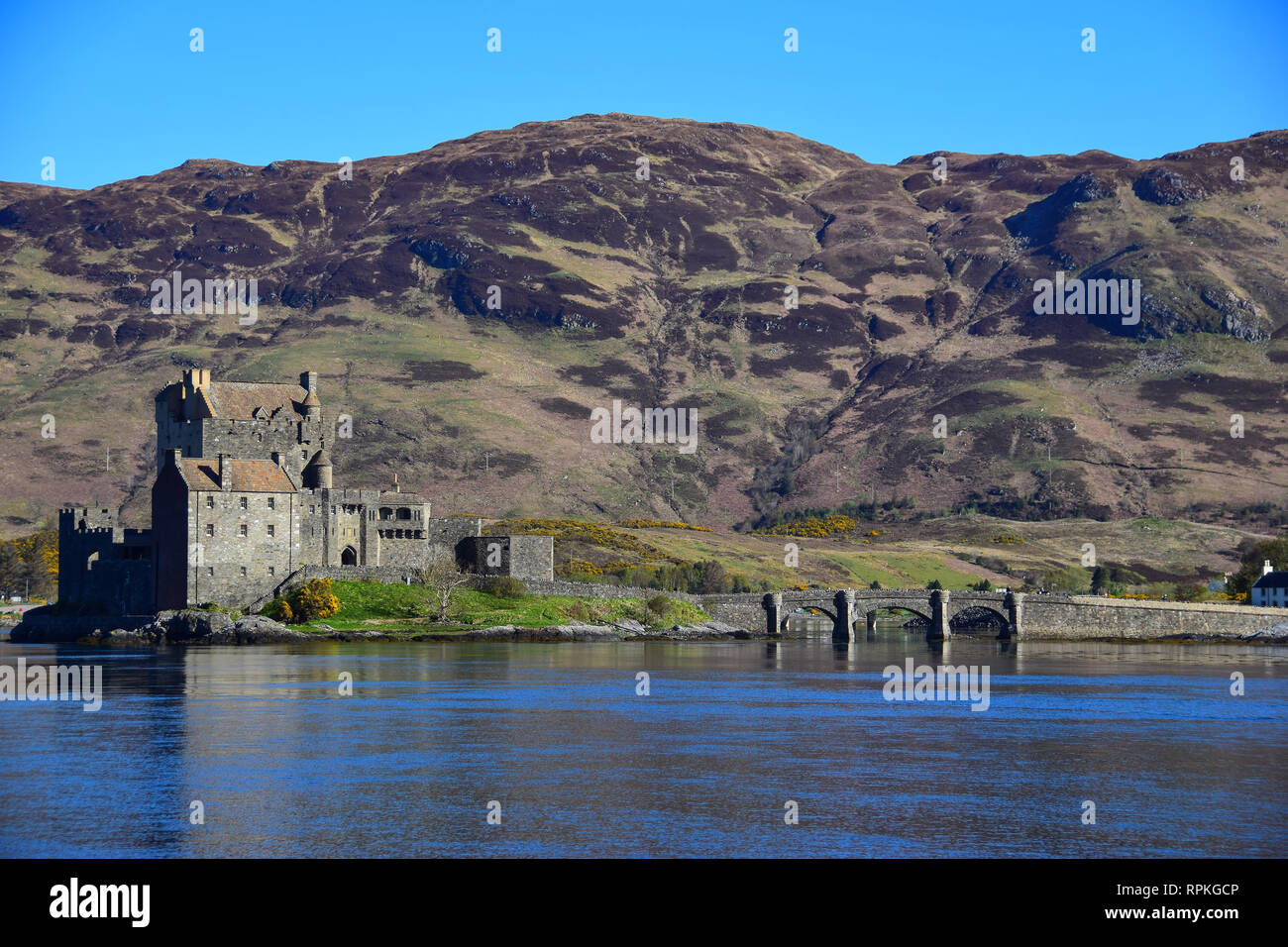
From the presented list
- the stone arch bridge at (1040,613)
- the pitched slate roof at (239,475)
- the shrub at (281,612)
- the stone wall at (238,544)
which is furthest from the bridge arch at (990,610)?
the pitched slate roof at (239,475)

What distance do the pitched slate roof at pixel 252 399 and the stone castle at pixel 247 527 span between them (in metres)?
0.14

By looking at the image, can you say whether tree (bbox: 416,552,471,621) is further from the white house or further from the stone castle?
the white house

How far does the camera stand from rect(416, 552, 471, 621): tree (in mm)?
128750

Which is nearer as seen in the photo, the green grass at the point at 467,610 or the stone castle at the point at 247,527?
the stone castle at the point at 247,527

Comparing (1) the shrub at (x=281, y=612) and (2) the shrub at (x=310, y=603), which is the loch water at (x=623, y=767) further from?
(2) the shrub at (x=310, y=603)

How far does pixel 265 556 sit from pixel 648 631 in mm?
36555

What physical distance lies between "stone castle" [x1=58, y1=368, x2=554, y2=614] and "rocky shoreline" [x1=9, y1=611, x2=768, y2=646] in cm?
304

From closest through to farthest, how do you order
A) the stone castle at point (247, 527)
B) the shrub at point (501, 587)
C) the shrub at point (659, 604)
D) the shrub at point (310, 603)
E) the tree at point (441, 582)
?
1. the stone castle at point (247, 527)
2. the shrub at point (310, 603)
3. the tree at point (441, 582)
4. the shrub at point (501, 587)
5. the shrub at point (659, 604)

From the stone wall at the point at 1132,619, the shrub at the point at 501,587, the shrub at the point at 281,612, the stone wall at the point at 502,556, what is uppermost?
the stone wall at the point at 502,556

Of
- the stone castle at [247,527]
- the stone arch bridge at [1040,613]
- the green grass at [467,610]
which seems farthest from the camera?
the stone arch bridge at [1040,613]

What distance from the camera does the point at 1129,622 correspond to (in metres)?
163

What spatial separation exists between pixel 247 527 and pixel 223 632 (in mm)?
9412

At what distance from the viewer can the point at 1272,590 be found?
173500 mm

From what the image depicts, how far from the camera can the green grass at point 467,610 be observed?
124000 millimetres
